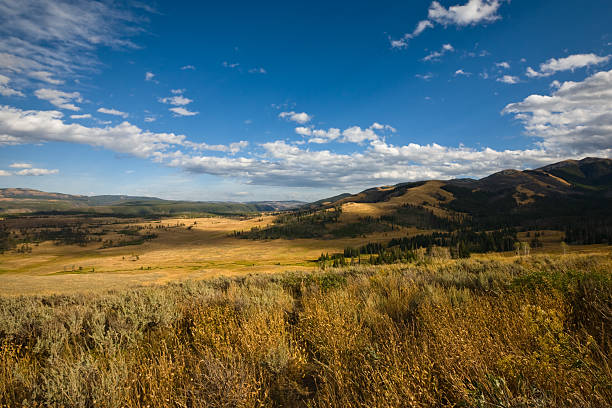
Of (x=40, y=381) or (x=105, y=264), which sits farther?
(x=105, y=264)

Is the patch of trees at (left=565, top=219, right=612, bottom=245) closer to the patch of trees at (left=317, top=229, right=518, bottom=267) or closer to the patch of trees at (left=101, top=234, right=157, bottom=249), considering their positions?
the patch of trees at (left=317, top=229, right=518, bottom=267)

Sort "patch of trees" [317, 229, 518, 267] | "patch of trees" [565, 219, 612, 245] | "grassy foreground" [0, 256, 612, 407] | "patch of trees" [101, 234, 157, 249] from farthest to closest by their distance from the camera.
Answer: "patch of trees" [101, 234, 157, 249] → "patch of trees" [565, 219, 612, 245] → "patch of trees" [317, 229, 518, 267] → "grassy foreground" [0, 256, 612, 407]

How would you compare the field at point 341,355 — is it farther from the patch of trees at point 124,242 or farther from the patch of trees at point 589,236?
the patch of trees at point 124,242

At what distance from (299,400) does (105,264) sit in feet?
457

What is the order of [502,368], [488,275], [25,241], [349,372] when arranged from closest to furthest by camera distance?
[502,368] → [349,372] → [488,275] → [25,241]

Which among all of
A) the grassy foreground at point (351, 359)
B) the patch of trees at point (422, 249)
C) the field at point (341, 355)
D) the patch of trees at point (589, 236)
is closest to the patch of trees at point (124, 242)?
the patch of trees at point (422, 249)

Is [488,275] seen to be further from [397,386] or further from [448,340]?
[397,386]

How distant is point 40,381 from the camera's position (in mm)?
4434

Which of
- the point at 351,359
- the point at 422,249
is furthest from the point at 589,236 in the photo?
the point at 351,359

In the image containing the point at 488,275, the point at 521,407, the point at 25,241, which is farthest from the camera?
the point at 25,241

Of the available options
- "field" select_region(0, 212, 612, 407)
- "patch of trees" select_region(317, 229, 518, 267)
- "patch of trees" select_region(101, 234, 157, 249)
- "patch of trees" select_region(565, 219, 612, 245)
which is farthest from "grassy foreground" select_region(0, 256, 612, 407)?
"patch of trees" select_region(101, 234, 157, 249)

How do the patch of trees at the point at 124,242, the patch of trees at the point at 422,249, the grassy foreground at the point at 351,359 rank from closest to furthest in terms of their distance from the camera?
the grassy foreground at the point at 351,359 → the patch of trees at the point at 422,249 → the patch of trees at the point at 124,242

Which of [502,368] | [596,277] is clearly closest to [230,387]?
[502,368]

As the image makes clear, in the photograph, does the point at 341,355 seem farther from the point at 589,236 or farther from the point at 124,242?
the point at 124,242
